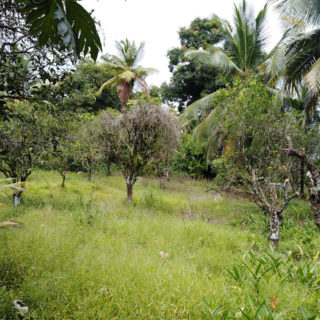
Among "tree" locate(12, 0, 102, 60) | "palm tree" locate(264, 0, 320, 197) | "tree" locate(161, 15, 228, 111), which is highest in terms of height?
"tree" locate(161, 15, 228, 111)

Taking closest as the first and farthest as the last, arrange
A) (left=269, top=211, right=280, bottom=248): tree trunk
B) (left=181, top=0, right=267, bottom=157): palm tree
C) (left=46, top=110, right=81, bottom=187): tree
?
(left=46, top=110, right=81, bottom=187): tree → (left=269, top=211, right=280, bottom=248): tree trunk → (left=181, top=0, right=267, bottom=157): palm tree

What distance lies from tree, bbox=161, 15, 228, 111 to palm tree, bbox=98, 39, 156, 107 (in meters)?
1.95

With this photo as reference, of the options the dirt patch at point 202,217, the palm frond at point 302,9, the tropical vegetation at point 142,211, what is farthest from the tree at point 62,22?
the palm frond at point 302,9

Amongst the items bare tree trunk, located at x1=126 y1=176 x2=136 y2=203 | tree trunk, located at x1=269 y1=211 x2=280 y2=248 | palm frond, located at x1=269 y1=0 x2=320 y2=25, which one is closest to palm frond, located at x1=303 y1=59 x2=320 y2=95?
palm frond, located at x1=269 y1=0 x2=320 y2=25

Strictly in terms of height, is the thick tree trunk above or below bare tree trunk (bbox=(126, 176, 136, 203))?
above

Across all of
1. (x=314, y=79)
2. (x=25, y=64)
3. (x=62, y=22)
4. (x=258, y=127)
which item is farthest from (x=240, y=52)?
(x=62, y=22)

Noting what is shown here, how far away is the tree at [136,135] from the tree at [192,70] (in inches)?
354

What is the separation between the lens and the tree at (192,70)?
15.5m

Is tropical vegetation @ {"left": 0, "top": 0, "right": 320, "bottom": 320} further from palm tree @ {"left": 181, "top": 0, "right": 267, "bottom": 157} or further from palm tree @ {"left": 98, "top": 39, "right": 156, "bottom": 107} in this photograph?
palm tree @ {"left": 98, "top": 39, "right": 156, "bottom": 107}

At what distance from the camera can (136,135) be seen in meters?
7.20

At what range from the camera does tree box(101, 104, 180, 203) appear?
23.1ft

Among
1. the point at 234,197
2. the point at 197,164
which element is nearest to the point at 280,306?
the point at 234,197

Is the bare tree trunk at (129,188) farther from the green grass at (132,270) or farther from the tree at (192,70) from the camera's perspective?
the tree at (192,70)

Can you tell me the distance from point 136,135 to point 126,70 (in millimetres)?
11129
